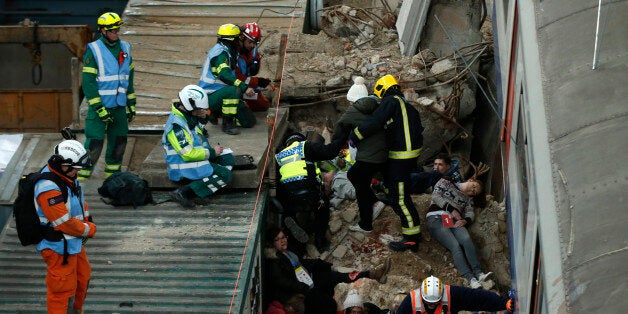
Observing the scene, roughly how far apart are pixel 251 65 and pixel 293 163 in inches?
61.8

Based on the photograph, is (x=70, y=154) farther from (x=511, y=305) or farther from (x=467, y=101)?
(x=467, y=101)

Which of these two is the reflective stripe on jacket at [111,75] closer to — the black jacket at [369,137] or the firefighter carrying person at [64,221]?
the black jacket at [369,137]

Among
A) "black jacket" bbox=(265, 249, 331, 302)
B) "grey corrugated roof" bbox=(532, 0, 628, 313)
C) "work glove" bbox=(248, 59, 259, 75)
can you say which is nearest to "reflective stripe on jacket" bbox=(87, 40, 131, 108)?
"work glove" bbox=(248, 59, 259, 75)

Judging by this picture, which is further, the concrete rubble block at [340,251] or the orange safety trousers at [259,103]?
the orange safety trousers at [259,103]

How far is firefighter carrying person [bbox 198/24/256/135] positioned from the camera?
12.5 metres

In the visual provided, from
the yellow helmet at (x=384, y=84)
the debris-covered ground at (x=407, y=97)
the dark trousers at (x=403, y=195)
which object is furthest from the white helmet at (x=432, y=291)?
the yellow helmet at (x=384, y=84)

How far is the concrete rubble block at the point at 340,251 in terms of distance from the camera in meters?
12.3

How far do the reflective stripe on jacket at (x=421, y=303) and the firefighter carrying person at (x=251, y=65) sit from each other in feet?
13.1

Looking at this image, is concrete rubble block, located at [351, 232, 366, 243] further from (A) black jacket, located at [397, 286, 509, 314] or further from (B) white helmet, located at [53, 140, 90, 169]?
(B) white helmet, located at [53, 140, 90, 169]

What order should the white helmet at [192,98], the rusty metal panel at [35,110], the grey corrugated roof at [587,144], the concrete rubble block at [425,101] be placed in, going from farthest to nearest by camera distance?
1. the rusty metal panel at [35,110]
2. the concrete rubble block at [425,101]
3. the white helmet at [192,98]
4. the grey corrugated roof at [587,144]

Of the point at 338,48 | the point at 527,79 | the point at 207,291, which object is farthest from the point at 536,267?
the point at 338,48

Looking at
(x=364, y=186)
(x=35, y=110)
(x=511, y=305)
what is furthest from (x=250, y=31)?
(x=35, y=110)

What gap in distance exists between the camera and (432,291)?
390 inches

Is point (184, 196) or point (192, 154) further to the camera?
point (184, 196)
